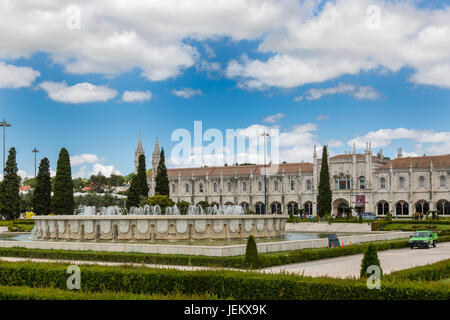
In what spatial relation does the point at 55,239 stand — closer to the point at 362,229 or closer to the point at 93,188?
the point at 362,229

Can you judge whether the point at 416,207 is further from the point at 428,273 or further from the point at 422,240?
the point at 428,273

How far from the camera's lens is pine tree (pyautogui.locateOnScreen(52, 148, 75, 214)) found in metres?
50.6

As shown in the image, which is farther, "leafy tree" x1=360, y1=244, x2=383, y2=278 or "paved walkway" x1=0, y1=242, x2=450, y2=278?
"paved walkway" x1=0, y1=242, x2=450, y2=278

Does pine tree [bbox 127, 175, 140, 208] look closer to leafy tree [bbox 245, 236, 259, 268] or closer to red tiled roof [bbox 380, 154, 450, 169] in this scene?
red tiled roof [bbox 380, 154, 450, 169]

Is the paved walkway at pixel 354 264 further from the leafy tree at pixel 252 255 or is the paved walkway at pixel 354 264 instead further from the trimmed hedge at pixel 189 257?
the leafy tree at pixel 252 255

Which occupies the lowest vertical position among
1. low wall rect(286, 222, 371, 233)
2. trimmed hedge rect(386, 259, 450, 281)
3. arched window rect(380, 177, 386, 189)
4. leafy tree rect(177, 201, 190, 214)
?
low wall rect(286, 222, 371, 233)

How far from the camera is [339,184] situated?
68.3m

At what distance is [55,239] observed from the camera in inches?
1119

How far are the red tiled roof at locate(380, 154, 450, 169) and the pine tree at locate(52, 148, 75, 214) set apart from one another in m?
37.5

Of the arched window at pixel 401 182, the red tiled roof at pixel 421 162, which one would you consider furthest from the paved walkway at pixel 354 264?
the arched window at pixel 401 182

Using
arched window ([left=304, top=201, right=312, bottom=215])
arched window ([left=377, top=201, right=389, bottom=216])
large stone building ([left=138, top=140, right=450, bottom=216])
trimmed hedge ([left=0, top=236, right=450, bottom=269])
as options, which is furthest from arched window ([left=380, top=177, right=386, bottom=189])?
trimmed hedge ([left=0, top=236, right=450, bottom=269])

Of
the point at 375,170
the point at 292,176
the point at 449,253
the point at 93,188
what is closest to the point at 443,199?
the point at 375,170

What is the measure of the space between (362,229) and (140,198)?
73.0ft
